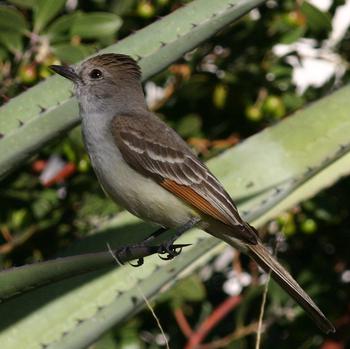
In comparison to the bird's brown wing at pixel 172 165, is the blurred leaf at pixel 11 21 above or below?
above

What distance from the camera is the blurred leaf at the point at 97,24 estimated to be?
13.5 ft

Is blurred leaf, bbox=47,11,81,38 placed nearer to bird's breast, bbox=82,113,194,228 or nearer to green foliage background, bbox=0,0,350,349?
green foliage background, bbox=0,0,350,349

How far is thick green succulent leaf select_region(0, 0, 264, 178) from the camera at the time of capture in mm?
2938

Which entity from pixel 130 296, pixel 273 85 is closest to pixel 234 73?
pixel 273 85

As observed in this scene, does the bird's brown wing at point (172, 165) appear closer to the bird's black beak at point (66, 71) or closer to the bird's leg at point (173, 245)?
the bird's leg at point (173, 245)

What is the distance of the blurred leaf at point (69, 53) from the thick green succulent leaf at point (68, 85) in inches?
36.0

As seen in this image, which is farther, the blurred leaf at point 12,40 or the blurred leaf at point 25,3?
the blurred leaf at point 25,3

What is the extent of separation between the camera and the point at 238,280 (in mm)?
4984

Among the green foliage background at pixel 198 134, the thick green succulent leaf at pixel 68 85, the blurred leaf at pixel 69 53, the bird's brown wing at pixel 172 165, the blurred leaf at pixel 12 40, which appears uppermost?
the thick green succulent leaf at pixel 68 85

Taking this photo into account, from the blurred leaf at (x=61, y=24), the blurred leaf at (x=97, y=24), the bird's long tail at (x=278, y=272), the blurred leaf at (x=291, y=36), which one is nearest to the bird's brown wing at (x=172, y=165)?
the bird's long tail at (x=278, y=272)

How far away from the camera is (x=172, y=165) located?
12.5ft

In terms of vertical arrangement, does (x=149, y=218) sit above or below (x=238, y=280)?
above

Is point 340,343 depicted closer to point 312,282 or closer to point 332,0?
point 312,282

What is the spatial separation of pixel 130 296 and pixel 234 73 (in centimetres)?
195
